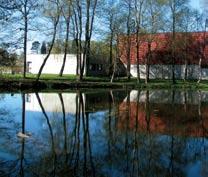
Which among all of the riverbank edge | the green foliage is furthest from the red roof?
the green foliage

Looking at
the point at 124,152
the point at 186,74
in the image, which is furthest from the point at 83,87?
the point at 124,152

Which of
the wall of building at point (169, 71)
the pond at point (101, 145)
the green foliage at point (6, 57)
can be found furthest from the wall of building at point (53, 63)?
the pond at point (101, 145)

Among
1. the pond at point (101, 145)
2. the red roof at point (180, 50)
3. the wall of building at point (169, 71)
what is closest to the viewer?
the pond at point (101, 145)

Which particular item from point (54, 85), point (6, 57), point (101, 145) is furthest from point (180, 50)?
point (101, 145)

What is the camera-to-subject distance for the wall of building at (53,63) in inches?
3088

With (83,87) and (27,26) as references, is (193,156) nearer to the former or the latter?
(83,87)

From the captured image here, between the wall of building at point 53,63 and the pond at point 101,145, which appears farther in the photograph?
the wall of building at point 53,63

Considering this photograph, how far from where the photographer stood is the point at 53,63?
266 ft

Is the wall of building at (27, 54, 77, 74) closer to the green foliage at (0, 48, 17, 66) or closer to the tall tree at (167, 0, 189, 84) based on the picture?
the tall tree at (167, 0, 189, 84)

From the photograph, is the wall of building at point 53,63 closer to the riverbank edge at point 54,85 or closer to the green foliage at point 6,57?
the riverbank edge at point 54,85

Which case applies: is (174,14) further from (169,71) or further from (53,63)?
(53,63)

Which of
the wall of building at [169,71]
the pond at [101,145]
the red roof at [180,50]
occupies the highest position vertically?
the red roof at [180,50]

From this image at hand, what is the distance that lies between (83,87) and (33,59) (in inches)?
1541

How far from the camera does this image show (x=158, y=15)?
62.0 m
